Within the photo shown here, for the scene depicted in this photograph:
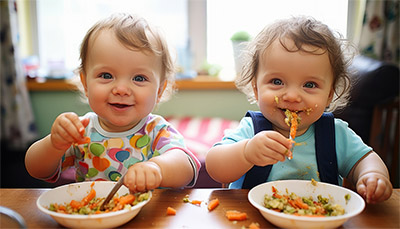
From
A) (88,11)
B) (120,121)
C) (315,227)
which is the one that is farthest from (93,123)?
(88,11)

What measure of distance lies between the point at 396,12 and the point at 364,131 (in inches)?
42.7

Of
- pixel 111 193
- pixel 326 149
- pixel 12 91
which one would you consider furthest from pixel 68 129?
pixel 12 91

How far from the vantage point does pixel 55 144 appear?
A: 984 mm

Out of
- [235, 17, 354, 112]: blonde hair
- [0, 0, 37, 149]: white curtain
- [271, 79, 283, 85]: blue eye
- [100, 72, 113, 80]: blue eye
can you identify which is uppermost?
[235, 17, 354, 112]: blonde hair

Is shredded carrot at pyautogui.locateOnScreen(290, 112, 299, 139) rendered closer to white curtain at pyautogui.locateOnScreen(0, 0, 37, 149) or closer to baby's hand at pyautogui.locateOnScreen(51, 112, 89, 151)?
baby's hand at pyautogui.locateOnScreen(51, 112, 89, 151)

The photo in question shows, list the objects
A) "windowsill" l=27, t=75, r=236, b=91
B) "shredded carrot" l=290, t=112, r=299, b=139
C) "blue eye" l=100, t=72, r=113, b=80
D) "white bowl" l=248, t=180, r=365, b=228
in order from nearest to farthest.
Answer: "white bowl" l=248, t=180, r=365, b=228, "shredded carrot" l=290, t=112, r=299, b=139, "blue eye" l=100, t=72, r=113, b=80, "windowsill" l=27, t=75, r=236, b=91

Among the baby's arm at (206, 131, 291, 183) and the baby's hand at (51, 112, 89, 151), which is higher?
the baby's hand at (51, 112, 89, 151)

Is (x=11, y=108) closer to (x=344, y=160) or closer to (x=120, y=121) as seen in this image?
(x=120, y=121)

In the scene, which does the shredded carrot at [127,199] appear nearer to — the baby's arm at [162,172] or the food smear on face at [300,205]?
the baby's arm at [162,172]

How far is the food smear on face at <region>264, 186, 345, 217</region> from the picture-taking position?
860mm

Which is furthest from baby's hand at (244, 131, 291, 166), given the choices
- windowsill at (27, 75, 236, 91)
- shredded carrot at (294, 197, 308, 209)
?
windowsill at (27, 75, 236, 91)

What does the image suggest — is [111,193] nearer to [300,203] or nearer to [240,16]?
[300,203]

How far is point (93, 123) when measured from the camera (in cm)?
124

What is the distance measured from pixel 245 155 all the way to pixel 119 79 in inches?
15.7
